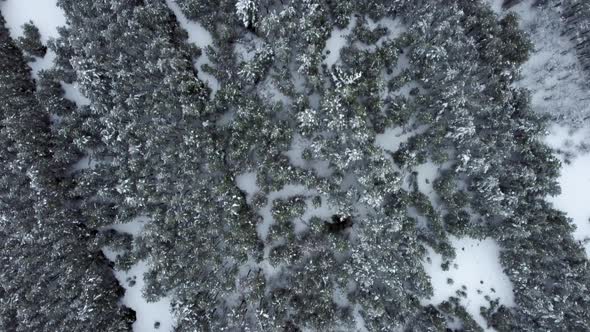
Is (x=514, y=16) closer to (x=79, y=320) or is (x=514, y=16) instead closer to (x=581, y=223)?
(x=581, y=223)

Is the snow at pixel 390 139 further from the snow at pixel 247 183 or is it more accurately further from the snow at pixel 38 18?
the snow at pixel 38 18

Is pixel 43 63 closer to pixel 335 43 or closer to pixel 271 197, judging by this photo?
pixel 271 197

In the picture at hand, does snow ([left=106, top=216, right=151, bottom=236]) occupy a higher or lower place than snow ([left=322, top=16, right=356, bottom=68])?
lower

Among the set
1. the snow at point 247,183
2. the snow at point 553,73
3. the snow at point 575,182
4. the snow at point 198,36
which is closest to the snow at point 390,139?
the snow at point 247,183

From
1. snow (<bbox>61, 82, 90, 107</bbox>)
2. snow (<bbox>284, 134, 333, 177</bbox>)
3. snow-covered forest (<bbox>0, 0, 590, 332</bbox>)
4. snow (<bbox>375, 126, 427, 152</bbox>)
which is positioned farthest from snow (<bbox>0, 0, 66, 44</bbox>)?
snow (<bbox>375, 126, 427, 152</bbox>)

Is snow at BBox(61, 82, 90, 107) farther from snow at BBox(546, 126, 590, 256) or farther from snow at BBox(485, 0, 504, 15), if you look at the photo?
snow at BBox(546, 126, 590, 256)

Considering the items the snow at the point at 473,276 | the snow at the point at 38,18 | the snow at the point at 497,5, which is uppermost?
the snow at the point at 38,18
